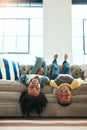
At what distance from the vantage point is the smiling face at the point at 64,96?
242 cm

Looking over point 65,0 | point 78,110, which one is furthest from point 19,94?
point 65,0

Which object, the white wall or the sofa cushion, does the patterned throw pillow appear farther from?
the white wall

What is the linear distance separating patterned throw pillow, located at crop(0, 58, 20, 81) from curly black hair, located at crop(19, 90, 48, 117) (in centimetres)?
54

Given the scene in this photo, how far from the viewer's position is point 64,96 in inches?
95.0

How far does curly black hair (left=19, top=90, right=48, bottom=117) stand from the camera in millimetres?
2385

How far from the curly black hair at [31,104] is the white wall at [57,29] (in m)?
1.58

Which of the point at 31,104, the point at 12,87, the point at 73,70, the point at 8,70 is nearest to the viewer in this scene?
the point at 31,104

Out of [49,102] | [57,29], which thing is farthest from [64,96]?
[57,29]

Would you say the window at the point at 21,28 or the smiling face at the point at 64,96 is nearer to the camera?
the smiling face at the point at 64,96

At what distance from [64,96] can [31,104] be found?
0.33m

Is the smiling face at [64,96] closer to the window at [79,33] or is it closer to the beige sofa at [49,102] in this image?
the beige sofa at [49,102]

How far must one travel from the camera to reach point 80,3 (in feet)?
14.1

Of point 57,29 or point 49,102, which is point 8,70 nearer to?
point 49,102

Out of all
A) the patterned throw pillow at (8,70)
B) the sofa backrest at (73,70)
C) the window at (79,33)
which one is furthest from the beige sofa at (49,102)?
the window at (79,33)
